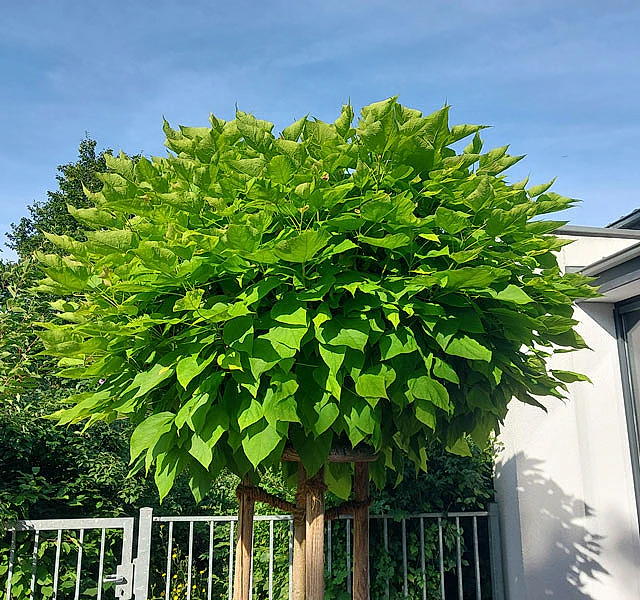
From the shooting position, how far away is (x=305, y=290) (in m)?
1.41

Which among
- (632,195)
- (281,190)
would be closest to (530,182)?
(281,190)

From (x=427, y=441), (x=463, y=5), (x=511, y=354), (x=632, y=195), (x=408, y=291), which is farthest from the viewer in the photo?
(x=632, y=195)

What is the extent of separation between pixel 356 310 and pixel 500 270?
37 cm

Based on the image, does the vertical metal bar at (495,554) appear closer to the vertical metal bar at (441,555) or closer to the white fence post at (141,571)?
the vertical metal bar at (441,555)

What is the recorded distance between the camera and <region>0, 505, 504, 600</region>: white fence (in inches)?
119

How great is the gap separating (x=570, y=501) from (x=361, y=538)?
6.05ft

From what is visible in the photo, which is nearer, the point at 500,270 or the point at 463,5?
the point at 500,270

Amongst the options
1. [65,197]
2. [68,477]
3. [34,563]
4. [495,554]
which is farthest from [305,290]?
[65,197]

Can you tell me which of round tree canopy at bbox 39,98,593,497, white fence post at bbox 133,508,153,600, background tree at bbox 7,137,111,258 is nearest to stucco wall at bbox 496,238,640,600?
round tree canopy at bbox 39,98,593,497

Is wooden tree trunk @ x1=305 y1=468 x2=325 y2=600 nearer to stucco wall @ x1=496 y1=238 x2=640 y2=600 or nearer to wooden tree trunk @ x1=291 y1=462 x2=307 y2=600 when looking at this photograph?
wooden tree trunk @ x1=291 y1=462 x2=307 y2=600

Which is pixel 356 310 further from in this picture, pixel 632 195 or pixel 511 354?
pixel 632 195

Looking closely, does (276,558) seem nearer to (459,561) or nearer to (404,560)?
(404,560)

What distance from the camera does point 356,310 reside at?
144 centimetres

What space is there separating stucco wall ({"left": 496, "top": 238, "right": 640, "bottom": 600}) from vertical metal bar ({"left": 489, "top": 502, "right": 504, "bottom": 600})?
5 centimetres
